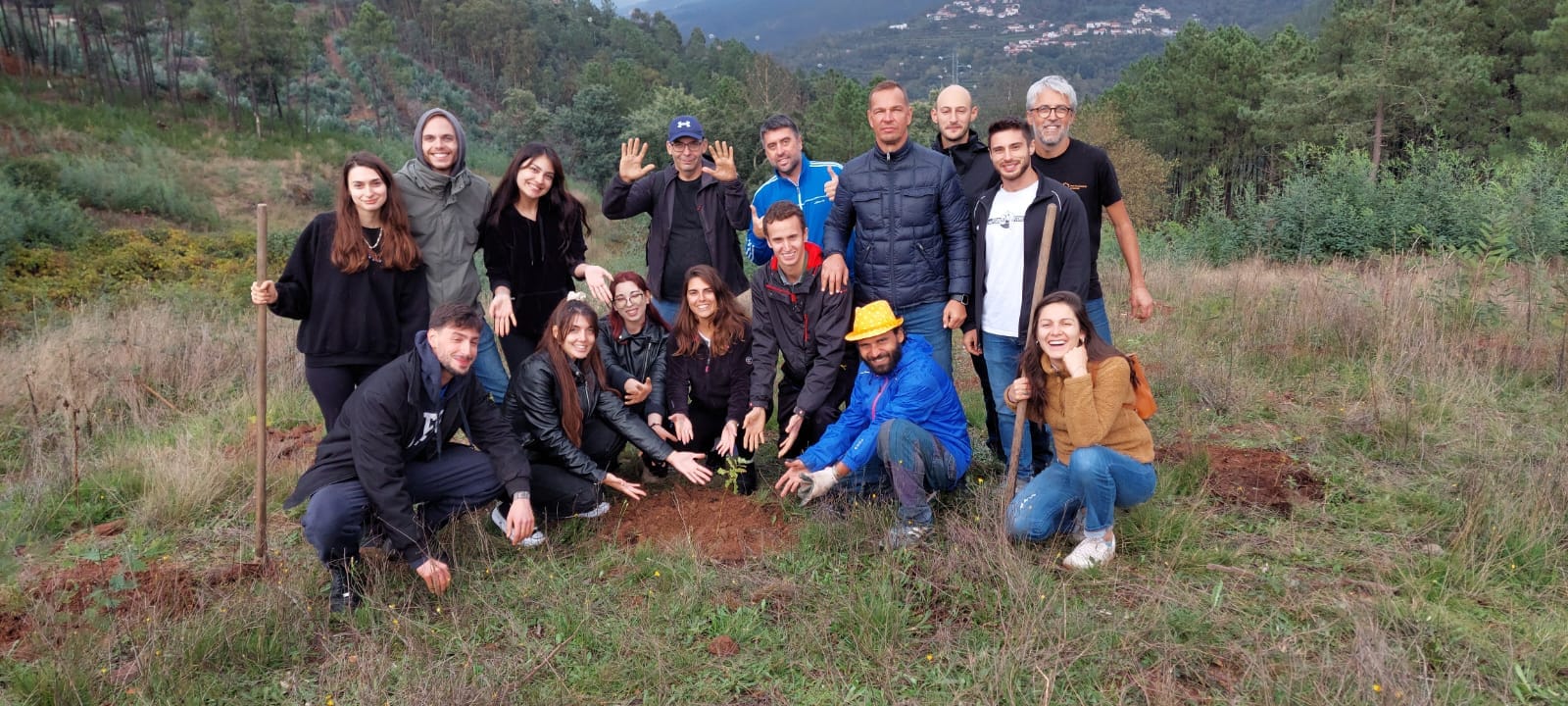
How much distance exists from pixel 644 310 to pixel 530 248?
652 millimetres

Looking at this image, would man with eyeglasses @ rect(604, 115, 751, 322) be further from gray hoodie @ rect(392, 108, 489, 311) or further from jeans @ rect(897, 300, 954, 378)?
A: jeans @ rect(897, 300, 954, 378)

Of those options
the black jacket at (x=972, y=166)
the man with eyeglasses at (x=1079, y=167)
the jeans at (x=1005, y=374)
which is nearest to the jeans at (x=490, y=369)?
the jeans at (x=1005, y=374)

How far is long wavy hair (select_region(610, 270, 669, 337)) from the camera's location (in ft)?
13.9

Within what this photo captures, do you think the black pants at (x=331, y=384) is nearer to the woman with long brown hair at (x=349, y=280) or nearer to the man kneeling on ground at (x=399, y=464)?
the woman with long brown hair at (x=349, y=280)

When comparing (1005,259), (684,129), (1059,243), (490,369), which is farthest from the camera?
(684,129)

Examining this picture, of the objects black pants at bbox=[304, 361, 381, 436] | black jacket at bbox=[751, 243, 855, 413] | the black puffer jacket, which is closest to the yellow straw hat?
black jacket at bbox=[751, 243, 855, 413]

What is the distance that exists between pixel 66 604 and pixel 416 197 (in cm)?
214

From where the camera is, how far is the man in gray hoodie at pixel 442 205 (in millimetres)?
3869

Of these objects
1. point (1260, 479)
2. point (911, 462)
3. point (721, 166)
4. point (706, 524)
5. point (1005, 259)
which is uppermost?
point (721, 166)

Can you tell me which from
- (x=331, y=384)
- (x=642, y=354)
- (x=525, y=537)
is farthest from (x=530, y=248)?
(x=525, y=537)

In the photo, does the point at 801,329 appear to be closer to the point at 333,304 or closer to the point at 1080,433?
the point at 1080,433

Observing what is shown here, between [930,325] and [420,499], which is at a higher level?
[930,325]

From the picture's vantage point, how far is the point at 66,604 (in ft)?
11.0

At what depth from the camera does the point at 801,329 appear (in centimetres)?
415
